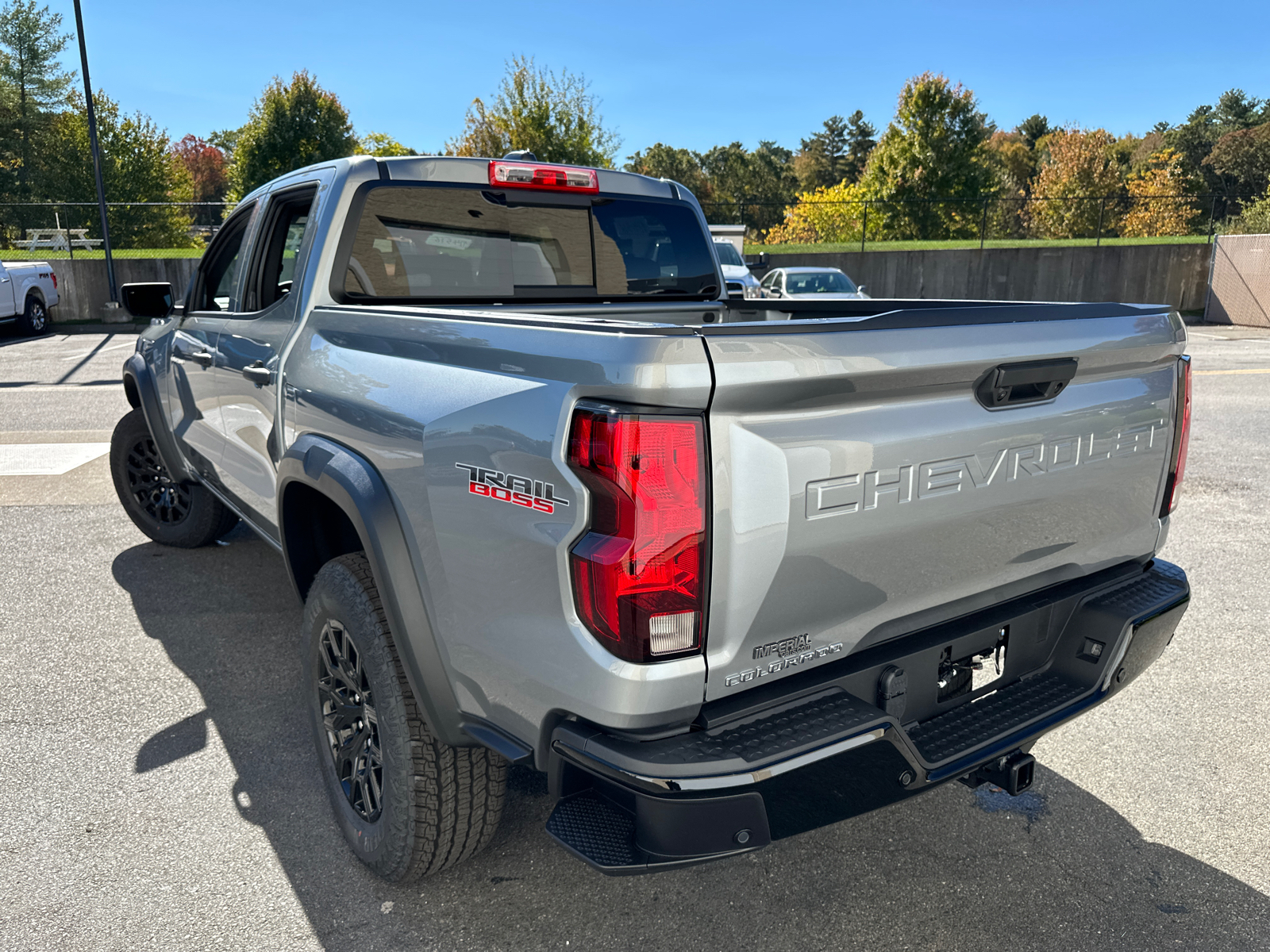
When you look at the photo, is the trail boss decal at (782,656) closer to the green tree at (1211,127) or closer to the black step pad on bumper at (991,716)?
the black step pad on bumper at (991,716)

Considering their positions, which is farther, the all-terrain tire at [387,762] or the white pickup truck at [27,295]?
the white pickup truck at [27,295]

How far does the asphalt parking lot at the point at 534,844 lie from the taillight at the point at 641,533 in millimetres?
1090

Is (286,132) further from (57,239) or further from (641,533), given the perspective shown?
(641,533)

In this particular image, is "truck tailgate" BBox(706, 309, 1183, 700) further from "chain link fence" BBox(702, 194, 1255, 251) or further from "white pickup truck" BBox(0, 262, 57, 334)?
"chain link fence" BBox(702, 194, 1255, 251)

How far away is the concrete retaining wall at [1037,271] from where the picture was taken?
2681cm

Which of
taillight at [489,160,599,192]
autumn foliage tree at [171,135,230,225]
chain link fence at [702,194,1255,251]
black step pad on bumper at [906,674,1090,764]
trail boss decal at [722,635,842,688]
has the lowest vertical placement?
black step pad on bumper at [906,674,1090,764]

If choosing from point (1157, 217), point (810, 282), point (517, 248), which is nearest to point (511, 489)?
point (517, 248)

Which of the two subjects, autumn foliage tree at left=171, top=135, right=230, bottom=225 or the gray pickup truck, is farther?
autumn foliage tree at left=171, top=135, right=230, bottom=225

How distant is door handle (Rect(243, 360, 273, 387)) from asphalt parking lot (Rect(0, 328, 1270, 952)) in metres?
1.32

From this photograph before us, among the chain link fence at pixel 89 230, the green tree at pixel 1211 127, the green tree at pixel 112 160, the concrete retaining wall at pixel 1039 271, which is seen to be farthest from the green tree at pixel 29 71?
the green tree at pixel 1211 127

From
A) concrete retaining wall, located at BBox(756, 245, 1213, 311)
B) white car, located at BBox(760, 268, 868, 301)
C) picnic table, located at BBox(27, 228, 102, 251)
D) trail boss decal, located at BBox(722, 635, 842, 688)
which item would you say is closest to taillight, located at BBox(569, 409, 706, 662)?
trail boss decal, located at BBox(722, 635, 842, 688)

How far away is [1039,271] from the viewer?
27531 mm

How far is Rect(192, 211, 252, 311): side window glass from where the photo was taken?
4.25m

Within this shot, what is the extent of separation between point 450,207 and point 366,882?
91.3 inches
